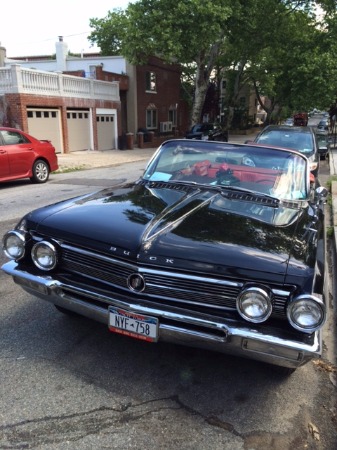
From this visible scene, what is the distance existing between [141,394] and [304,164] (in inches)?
104

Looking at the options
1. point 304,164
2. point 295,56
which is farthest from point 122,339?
point 295,56

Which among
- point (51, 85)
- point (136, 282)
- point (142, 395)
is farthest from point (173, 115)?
point (142, 395)

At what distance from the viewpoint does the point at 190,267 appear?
8.70ft

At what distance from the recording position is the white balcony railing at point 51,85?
18469mm

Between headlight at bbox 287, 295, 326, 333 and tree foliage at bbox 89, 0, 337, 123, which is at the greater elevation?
tree foliage at bbox 89, 0, 337, 123

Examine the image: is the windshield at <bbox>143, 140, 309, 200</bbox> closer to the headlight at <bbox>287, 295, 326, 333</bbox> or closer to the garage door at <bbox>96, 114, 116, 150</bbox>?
the headlight at <bbox>287, 295, 326, 333</bbox>

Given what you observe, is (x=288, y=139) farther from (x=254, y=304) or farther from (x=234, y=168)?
(x=254, y=304)

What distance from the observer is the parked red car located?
1084cm

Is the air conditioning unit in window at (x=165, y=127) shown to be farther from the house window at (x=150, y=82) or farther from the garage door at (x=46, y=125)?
the garage door at (x=46, y=125)

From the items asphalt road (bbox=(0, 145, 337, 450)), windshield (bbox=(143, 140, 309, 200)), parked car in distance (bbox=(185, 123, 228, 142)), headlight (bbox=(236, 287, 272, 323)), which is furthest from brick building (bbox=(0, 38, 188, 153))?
headlight (bbox=(236, 287, 272, 323))

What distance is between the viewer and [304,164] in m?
4.14

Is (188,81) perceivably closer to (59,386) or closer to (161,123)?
(161,123)

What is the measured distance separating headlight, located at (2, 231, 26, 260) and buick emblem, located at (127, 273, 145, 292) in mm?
930

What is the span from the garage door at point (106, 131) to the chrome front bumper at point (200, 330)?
22.9 m
